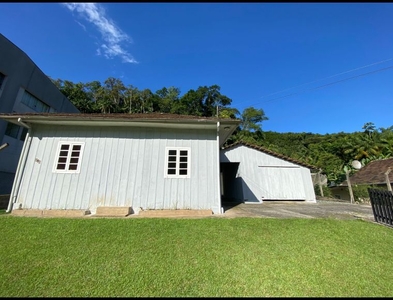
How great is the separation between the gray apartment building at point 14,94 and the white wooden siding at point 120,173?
8.21 meters

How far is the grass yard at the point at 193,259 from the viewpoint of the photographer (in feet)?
7.98

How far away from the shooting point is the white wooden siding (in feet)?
21.6

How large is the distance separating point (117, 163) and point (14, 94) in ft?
44.1

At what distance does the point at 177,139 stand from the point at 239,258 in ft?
16.2

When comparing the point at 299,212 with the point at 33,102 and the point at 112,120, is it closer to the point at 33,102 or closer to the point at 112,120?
the point at 112,120

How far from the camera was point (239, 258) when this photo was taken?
3256 mm

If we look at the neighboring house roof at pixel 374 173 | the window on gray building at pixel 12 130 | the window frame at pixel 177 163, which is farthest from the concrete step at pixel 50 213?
the neighboring house roof at pixel 374 173

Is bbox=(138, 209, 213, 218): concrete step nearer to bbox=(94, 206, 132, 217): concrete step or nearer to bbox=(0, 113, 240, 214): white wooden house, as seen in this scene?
bbox=(0, 113, 240, 214): white wooden house

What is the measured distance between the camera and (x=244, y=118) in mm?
35750

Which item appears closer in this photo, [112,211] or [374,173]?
[112,211]

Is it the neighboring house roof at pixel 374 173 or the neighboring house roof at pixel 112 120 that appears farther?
the neighboring house roof at pixel 374 173

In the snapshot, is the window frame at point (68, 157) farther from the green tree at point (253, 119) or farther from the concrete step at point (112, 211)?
the green tree at point (253, 119)

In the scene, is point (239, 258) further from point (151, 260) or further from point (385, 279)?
point (385, 279)

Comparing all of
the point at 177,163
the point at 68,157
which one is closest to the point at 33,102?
the point at 68,157
